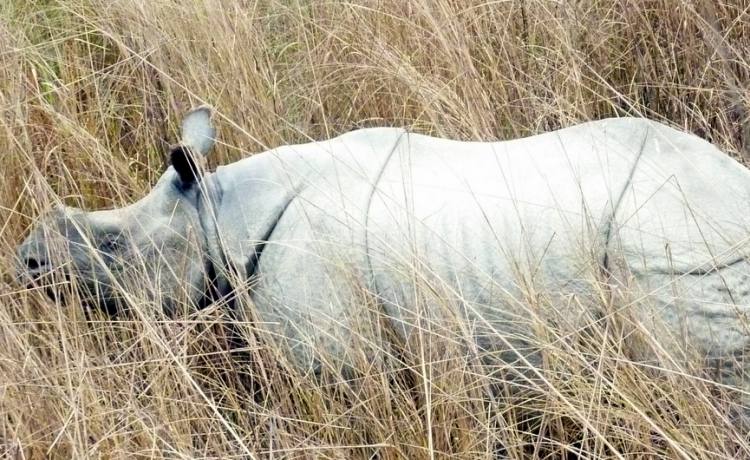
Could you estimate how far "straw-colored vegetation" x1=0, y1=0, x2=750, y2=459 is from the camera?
2.67 metres

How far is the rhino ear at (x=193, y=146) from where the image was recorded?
10.8ft

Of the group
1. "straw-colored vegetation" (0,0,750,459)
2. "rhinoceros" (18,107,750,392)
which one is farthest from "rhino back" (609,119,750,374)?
"straw-colored vegetation" (0,0,750,459)

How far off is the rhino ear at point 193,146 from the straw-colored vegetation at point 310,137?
11 cm

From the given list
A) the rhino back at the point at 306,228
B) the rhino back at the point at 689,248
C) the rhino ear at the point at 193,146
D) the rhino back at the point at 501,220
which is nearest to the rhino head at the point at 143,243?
the rhino ear at the point at 193,146

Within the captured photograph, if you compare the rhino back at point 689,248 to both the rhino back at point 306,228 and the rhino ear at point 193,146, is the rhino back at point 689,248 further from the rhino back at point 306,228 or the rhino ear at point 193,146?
the rhino ear at point 193,146

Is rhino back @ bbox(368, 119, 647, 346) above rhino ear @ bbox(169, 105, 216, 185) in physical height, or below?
below

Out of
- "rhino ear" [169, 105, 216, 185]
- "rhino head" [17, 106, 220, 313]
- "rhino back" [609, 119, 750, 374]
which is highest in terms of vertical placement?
"rhino ear" [169, 105, 216, 185]

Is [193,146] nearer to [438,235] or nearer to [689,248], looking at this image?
[438,235]

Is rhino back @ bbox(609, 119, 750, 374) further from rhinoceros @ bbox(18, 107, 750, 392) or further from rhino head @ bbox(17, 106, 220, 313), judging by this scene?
rhino head @ bbox(17, 106, 220, 313)

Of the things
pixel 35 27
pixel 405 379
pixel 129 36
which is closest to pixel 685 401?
pixel 405 379

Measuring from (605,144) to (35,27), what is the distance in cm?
271

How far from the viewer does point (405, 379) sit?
9.99ft

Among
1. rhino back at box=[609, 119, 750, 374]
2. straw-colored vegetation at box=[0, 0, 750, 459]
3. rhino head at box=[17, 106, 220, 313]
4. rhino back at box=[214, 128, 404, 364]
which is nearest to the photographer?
straw-colored vegetation at box=[0, 0, 750, 459]

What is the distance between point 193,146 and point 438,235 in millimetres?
793
